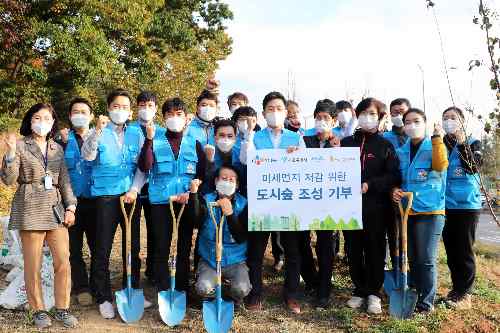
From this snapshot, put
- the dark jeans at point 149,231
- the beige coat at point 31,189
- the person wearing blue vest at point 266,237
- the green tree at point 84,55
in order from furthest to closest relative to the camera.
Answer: the green tree at point 84,55, the dark jeans at point 149,231, the person wearing blue vest at point 266,237, the beige coat at point 31,189

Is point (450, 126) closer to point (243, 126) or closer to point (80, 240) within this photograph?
point (243, 126)

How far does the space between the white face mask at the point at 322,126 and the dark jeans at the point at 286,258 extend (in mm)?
1205

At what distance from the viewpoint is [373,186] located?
4.93 meters

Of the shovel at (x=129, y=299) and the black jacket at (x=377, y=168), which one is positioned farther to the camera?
the black jacket at (x=377, y=168)

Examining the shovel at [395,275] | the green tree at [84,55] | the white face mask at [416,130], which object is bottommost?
the shovel at [395,275]

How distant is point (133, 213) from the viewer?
5109 millimetres

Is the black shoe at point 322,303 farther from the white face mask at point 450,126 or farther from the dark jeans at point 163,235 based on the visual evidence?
the white face mask at point 450,126

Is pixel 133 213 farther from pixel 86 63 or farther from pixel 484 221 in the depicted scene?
pixel 484 221

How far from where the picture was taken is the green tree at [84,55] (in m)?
13.7

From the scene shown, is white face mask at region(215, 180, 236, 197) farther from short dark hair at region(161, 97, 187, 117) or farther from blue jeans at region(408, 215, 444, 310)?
blue jeans at region(408, 215, 444, 310)

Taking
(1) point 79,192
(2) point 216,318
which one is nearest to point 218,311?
(2) point 216,318

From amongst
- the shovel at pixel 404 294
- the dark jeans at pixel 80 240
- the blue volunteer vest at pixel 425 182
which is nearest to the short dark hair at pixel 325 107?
the blue volunteer vest at pixel 425 182

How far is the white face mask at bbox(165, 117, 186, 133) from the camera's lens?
5.03 m

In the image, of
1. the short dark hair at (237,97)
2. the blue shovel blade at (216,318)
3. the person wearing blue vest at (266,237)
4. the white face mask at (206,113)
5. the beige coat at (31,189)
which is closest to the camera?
the beige coat at (31,189)
